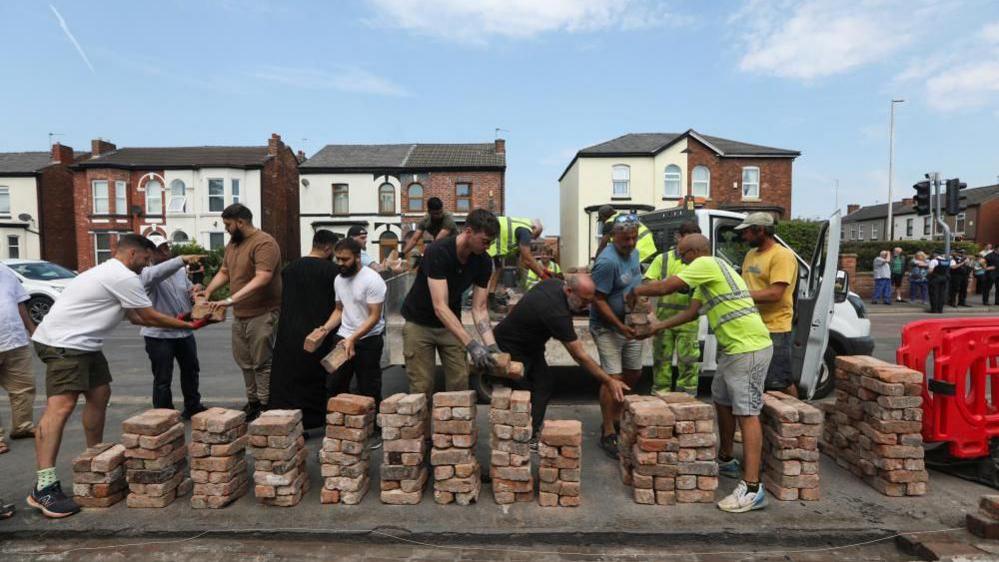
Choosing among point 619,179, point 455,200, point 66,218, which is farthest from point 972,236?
A: point 66,218

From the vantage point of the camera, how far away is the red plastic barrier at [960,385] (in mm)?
3854

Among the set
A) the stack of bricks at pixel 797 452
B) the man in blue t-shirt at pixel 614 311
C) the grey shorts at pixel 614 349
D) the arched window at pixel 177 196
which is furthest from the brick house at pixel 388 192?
the stack of bricks at pixel 797 452

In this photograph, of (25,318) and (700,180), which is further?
(700,180)

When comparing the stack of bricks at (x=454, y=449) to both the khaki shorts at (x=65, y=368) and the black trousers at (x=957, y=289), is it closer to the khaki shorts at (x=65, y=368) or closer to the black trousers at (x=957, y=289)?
the khaki shorts at (x=65, y=368)

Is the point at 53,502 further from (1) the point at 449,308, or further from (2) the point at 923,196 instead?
(2) the point at 923,196

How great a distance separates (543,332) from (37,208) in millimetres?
36598

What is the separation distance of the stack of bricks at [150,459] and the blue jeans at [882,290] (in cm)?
1987

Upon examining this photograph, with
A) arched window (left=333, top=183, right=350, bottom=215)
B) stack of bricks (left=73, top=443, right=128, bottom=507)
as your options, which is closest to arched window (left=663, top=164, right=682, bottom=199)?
arched window (left=333, top=183, right=350, bottom=215)

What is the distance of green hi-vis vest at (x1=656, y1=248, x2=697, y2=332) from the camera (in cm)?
480

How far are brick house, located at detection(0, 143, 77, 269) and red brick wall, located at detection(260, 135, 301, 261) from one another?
11.3 metres

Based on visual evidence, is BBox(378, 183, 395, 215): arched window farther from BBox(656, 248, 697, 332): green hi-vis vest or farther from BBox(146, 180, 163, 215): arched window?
BBox(656, 248, 697, 332): green hi-vis vest

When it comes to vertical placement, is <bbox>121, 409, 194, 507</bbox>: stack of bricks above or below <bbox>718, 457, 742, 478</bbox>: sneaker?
above

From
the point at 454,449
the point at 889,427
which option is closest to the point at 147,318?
the point at 454,449

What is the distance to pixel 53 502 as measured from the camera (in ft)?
11.5
